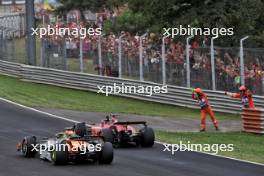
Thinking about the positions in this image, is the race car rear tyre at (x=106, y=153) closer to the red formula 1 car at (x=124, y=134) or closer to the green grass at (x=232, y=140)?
the red formula 1 car at (x=124, y=134)

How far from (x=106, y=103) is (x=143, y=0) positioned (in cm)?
752

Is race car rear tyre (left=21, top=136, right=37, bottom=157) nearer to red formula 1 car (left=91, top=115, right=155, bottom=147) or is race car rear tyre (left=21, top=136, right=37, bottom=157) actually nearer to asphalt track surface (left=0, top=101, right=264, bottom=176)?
asphalt track surface (left=0, top=101, right=264, bottom=176)

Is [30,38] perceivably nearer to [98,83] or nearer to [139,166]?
[98,83]

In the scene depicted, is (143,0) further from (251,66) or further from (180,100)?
(251,66)

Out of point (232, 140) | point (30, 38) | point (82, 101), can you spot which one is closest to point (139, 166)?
point (232, 140)

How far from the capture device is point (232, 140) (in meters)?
20.8

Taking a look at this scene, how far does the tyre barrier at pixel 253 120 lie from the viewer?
22312 mm

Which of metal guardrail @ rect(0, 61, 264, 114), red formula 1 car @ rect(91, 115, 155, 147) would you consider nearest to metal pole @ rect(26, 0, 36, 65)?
metal guardrail @ rect(0, 61, 264, 114)

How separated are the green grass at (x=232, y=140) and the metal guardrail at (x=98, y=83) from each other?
4.20 metres

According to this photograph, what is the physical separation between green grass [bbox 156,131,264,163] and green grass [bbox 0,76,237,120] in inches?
172

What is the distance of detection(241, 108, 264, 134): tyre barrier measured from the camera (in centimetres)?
2231

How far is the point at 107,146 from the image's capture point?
50.5 ft

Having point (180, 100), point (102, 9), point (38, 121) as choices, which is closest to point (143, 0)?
point (180, 100)

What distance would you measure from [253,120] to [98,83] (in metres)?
11.0
